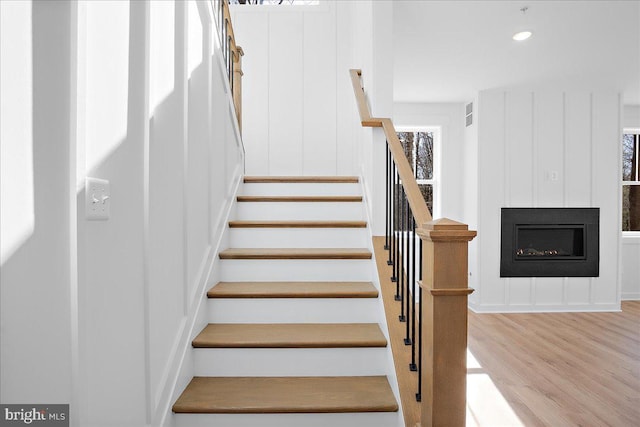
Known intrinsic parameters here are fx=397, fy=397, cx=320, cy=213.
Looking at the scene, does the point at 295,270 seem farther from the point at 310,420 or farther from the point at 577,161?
the point at 577,161

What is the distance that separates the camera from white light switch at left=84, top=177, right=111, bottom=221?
42.5 inches

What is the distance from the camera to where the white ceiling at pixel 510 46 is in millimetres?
3039

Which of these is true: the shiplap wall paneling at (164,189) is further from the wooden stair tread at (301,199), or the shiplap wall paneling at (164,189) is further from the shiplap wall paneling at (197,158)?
the wooden stair tread at (301,199)

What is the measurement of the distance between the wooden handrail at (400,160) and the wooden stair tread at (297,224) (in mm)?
681

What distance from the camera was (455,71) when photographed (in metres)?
4.43

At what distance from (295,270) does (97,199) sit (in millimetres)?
1476

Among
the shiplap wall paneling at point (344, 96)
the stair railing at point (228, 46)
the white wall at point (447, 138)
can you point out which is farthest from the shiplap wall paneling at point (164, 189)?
the white wall at point (447, 138)

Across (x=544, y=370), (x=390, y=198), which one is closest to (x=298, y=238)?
(x=390, y=198)

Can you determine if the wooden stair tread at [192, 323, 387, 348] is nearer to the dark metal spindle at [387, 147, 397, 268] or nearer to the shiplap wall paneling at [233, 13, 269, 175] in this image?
the dark metal spindle at [387, 147, 397, 268]

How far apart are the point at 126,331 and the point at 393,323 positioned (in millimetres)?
1198

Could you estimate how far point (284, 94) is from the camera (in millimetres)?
4551

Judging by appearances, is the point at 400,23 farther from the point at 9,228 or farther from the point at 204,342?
→ the point at 9,228

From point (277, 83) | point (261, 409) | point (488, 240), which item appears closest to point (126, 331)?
point (261, 409)

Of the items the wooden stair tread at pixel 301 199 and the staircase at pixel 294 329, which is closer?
the staircase at pixel 294 329
